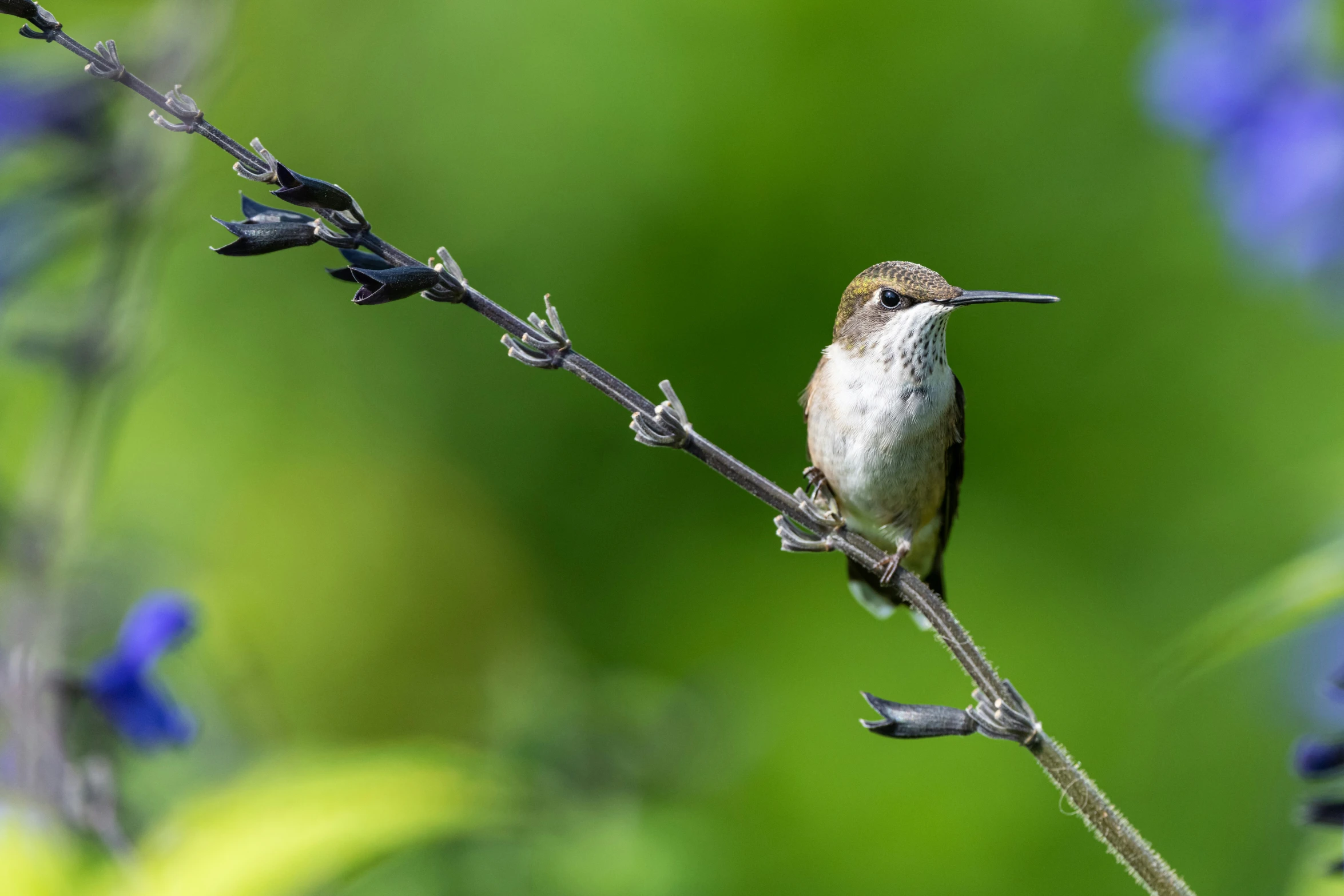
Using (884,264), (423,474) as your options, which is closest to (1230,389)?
(423,474)

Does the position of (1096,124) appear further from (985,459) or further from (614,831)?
(614,831)

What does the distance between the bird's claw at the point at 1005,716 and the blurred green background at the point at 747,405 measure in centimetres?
228

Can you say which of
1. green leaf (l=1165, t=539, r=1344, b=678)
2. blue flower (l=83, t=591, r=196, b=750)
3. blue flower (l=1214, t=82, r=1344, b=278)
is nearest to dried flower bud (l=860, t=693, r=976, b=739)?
green leaf (l=1165, t=539, r=1344, b=678)

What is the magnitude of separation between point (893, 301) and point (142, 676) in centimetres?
88

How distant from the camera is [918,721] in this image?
704 mm

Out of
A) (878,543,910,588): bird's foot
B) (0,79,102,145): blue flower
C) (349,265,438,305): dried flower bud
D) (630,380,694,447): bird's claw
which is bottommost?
(878,543,910,588): bird's foot

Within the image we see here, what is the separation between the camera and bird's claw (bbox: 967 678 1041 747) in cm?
71

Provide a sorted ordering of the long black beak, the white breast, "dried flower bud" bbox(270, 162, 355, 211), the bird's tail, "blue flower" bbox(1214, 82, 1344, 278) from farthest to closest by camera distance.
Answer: "blue flower" bbox(1214, 82, 1344, 278)
the bird's tail
the white breast
the long black beak
"dried flower bud" bbox(270, 162, 355, 211)

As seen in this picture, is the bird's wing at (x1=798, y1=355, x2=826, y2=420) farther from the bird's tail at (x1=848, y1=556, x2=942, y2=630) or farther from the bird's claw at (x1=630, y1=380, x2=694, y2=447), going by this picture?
the bird's claw at (x1=630, y1=380, x2=694, y2=447)

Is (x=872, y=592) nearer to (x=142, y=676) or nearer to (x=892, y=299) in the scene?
(x=892, y=299)

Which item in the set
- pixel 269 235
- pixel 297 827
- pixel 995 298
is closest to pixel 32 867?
pixel 297 827

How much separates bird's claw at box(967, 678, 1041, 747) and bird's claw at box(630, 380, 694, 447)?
22cm

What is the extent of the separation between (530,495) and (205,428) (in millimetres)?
994

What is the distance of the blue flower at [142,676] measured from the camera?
4.34 ft
